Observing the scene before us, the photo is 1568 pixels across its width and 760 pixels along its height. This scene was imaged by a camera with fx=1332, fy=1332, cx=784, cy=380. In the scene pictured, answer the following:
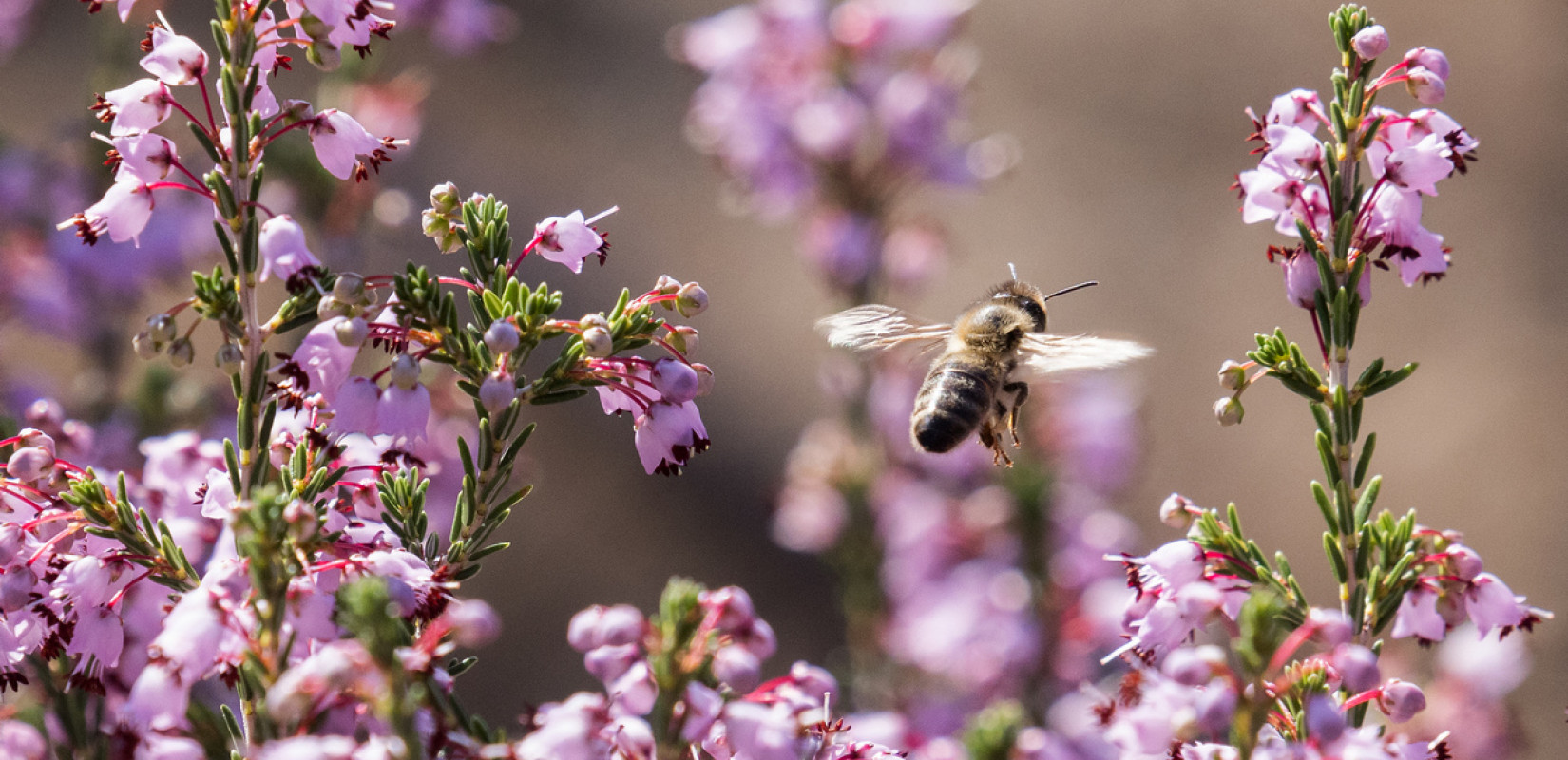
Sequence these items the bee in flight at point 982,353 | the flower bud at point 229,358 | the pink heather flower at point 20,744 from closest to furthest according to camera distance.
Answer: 1. the pink heather flower at point 20,744
2. the flower bud at point 229,358
3. the bee in flight at point 982,353

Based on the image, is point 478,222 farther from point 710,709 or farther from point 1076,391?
point 1076,391

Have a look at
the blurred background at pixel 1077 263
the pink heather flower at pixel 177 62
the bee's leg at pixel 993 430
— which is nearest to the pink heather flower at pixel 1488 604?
the bee's leg at pixel 993 430

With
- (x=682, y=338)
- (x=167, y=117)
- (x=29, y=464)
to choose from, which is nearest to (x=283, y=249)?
(x=167, y=117)

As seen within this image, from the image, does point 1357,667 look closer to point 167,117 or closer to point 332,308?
point 332,308

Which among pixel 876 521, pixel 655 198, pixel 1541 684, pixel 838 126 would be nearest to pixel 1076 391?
pixel 876 521

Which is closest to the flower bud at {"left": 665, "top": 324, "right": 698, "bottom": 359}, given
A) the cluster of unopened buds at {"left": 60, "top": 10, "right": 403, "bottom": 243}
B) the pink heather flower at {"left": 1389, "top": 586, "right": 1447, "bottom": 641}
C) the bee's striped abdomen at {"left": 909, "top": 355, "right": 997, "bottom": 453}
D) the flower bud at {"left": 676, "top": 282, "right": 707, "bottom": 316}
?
the flower bud at {"left": 676, "top": 282, "right": 707, "bottom": 316}

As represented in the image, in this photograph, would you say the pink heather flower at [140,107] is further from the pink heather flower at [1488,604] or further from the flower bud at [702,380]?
the pink heather flower at [1488,604]

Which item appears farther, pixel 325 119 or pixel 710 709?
pixel 325 119
